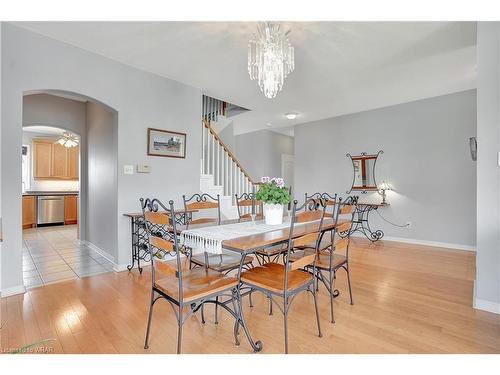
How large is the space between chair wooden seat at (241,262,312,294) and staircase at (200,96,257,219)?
272 cm

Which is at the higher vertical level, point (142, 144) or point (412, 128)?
point (412, 128)

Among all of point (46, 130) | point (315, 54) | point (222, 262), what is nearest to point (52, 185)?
point (46, 130)

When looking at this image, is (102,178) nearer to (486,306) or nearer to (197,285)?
(197,285)

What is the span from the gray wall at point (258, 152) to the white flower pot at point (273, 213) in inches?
238

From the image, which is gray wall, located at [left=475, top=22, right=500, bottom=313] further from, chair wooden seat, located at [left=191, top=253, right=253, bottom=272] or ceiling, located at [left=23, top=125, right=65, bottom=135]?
ceiling, located at [left=23, top=125, right=65, bottom=135]

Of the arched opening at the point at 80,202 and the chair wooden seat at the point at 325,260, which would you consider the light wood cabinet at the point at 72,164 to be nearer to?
the arched opening at the point at 80,202

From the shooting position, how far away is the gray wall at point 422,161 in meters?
4.52

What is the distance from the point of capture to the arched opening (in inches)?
137

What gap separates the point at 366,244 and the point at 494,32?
3.61 m

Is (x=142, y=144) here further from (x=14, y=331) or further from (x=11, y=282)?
(x=14, y=331)

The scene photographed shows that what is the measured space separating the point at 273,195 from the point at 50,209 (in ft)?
22.9

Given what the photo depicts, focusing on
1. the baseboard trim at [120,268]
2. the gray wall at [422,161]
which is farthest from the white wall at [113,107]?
the gray wall at [422,161]
